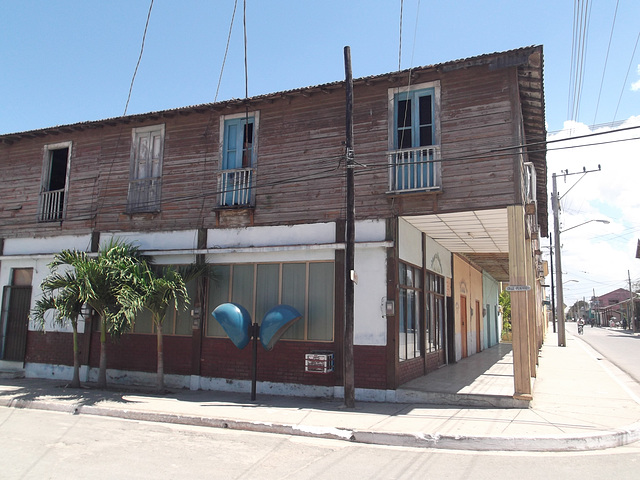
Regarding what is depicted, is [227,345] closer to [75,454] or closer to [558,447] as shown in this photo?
[75,454]

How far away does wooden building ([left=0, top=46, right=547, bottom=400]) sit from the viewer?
1027cm

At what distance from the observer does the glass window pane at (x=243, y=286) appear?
38.8ft

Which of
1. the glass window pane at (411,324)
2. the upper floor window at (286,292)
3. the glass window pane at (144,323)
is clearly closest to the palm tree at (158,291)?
the upper floor window at (286,292)

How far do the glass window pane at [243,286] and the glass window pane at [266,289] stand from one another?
0.22 metres

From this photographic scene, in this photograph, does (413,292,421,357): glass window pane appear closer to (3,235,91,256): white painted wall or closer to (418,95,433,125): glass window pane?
(418,95,433,125): glass window pane

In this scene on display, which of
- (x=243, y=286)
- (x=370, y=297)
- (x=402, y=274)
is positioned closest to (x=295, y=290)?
(x=243, y=286)

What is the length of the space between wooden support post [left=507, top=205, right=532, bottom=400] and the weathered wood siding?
482 millimetres

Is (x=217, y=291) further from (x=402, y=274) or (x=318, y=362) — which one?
(x=402, y=274)

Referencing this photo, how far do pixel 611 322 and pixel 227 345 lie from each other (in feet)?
306

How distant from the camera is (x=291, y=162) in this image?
38.9ft

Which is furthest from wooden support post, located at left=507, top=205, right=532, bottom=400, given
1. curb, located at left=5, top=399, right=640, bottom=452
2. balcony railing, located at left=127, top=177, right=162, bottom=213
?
balcony railing, located at left=127, top=177, right=162, bottom=213

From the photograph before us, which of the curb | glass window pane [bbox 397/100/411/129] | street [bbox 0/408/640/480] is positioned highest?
glass window pane [bbox 397/100/411/129]

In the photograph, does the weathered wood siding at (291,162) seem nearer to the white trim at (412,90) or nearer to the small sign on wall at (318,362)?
the white trim at (412,90)

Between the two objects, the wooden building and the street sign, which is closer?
the street sign
